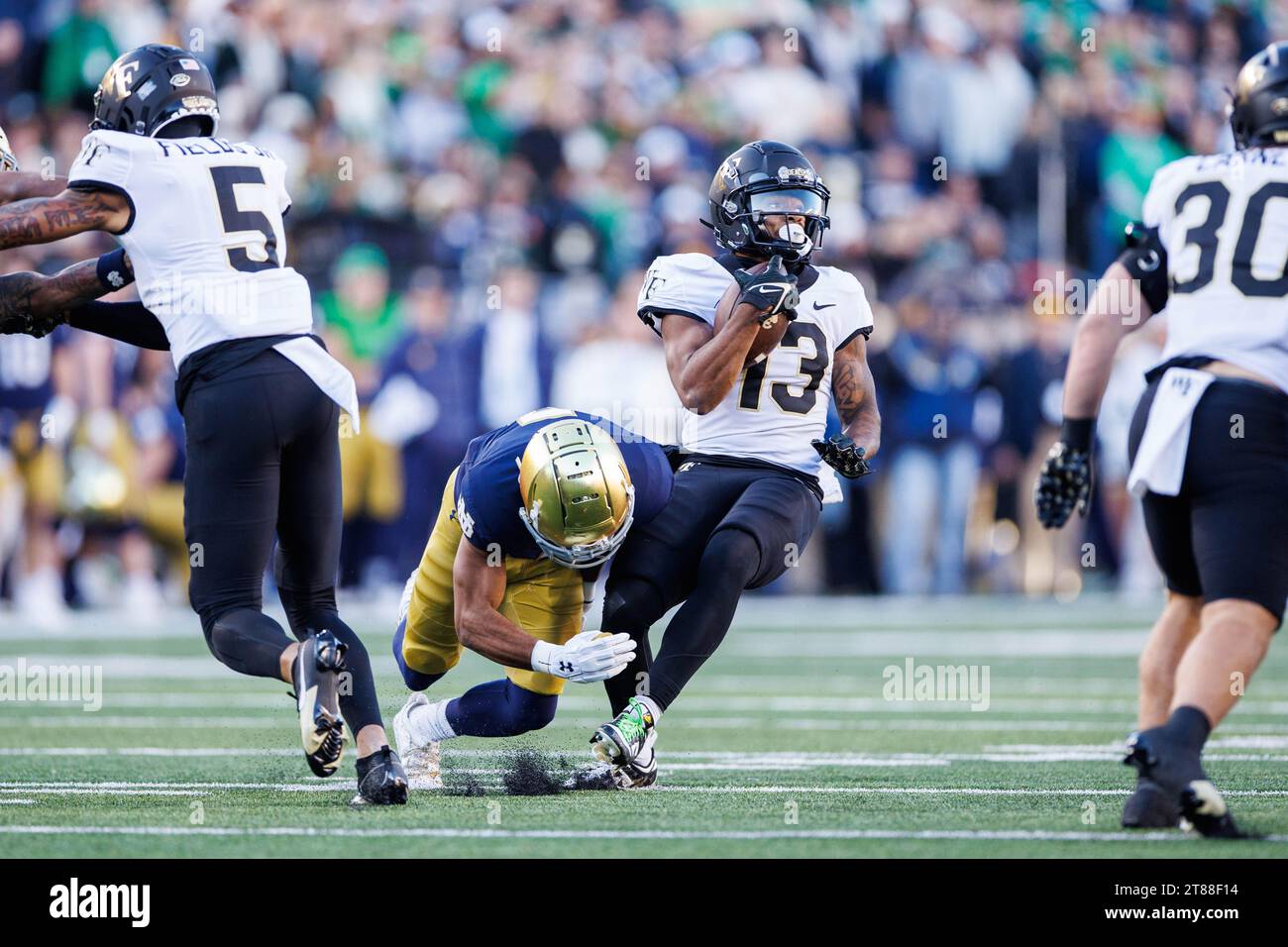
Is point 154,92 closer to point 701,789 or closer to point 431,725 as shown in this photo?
point 431,725

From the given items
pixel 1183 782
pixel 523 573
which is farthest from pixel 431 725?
pixel 1183 782

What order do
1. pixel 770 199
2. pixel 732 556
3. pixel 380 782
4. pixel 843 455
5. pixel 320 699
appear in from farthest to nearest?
pixel 770 199 < pixel 843 455 < pixel 732 556 < pixel 380 782 < pixel 320 699

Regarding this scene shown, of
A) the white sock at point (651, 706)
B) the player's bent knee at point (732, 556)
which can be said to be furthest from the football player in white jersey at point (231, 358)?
the player's bent knee at point (732, 556)

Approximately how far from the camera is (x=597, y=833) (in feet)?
14.7

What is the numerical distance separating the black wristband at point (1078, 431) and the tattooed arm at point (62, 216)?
2435 mm

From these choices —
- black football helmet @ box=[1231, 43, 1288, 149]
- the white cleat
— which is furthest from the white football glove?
black football helmet @ box=[1231, 43, 1288, 149]

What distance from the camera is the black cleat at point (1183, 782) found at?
4.26 m

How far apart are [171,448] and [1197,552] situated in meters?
9.85

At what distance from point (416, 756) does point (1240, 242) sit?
2.69 metres

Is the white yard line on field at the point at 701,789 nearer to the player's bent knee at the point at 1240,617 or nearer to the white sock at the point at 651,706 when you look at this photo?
the white sock at the point at 651,706

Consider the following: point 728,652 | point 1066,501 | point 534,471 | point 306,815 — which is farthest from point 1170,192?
point 728,652

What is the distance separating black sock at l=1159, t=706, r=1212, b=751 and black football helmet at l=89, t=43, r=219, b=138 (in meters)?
2.96

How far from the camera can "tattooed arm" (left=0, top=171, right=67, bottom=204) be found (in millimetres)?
5332

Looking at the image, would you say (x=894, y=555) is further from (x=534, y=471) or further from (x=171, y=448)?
(x=534, y=471)
